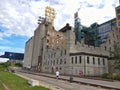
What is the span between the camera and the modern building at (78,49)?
51844 millimetres

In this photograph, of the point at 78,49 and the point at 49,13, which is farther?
the point at 49,13

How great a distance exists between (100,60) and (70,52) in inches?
446

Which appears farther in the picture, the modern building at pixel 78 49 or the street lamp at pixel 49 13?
the street lamp at pixel 49 13

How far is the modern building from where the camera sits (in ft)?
170

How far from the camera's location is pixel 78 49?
62562mm

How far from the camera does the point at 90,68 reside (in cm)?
5122

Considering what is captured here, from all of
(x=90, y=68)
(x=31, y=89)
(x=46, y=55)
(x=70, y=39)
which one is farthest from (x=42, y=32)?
(x=31, y=89)

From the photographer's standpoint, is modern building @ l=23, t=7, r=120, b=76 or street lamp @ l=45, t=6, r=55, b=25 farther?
street lamp @ l=45, t=6, r=55, b=25

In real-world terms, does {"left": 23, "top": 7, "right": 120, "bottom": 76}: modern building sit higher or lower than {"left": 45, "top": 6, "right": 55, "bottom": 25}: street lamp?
lower

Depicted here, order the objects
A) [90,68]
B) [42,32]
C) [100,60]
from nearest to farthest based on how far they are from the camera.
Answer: [90,68] → [100,60] → [42,32]

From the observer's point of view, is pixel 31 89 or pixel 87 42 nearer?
pixel 31 89

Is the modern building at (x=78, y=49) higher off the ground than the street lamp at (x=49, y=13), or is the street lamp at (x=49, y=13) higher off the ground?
the street lamp at (x=49, y=13)

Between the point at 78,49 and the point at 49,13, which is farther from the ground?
the point at 49,13

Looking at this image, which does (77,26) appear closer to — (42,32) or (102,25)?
(102,25)
